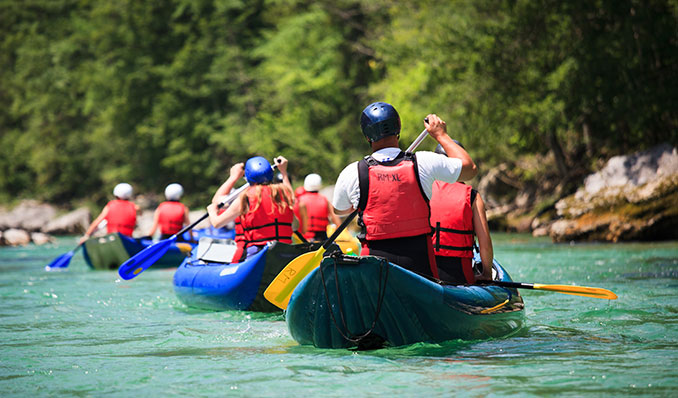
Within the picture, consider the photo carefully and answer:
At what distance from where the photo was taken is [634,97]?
17.0 meters

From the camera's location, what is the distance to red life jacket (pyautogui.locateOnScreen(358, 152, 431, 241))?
4824 mm

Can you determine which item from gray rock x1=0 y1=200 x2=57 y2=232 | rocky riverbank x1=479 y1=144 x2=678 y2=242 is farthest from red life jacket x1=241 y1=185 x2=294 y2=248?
gray rock x1=0 y1=200 x2=57 y2=232

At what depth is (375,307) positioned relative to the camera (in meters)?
4.80

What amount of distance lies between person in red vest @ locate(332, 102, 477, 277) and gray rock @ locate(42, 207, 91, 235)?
2668 cm

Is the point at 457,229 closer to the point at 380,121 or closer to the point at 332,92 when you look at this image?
the point at 380,121

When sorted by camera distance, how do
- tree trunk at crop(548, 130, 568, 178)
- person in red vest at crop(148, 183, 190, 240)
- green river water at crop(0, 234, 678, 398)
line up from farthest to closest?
1. tree trunk at crop(548, 130, 568, 178)
2. person in red vest at crop(148, 183, 190, 240)
3. green river water at crop(0, 234, 678, 398)

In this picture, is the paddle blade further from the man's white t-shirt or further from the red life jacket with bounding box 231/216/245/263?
the man's white t-shirt

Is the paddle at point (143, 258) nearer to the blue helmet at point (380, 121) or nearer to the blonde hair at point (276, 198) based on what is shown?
the blonde hair at point (276, 198)

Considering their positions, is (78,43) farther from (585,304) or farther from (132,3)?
(585,304)

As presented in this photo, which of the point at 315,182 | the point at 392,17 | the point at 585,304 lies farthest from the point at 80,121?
the point at 585,304

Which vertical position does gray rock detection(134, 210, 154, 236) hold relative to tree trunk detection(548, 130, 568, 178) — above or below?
below

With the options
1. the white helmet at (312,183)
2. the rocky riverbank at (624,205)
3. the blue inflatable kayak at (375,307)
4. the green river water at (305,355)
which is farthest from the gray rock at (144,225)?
the blue inflatable kayak at (375,307)

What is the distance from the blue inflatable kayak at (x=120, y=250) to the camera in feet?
44.0

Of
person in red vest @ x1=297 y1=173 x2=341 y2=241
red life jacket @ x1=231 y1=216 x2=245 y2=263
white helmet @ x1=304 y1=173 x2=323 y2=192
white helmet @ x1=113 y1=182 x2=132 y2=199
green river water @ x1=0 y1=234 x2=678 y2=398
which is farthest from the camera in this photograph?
white helmet @ x1=113 y1=182 x2=132 y2=199
